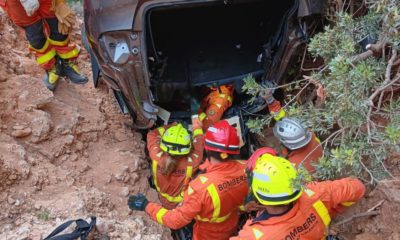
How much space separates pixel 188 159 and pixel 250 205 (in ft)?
3.29

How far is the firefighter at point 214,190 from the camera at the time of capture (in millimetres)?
3770

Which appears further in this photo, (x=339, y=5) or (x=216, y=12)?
(x=216, y=12)

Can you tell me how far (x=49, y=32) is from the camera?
15.2ft

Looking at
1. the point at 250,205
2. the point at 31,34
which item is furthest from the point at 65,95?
the point at 250,205

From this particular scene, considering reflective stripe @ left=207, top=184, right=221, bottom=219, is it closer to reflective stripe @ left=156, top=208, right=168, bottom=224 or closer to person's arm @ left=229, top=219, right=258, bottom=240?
reflective stripe @ left=156, top=208, right=168, bottom=224

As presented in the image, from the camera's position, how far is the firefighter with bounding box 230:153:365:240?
2830 millimetres

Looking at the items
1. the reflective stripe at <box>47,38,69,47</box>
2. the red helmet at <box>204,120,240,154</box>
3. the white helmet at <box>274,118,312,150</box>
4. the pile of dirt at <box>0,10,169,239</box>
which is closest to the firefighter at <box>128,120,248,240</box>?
the red helmet at <box>204,120,240,154</box>

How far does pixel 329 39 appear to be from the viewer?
2.96m

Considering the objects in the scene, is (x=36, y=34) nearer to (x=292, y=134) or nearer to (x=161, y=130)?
(x=161, y=130)

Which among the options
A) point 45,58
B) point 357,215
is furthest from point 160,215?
point 45,58

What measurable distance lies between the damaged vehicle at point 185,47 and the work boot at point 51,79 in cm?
39

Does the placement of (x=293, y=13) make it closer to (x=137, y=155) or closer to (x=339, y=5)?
(x=339, y=5)

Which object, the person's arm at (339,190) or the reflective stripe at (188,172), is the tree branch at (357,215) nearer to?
the person's arm at (339,190)

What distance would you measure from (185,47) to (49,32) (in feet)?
4.88
